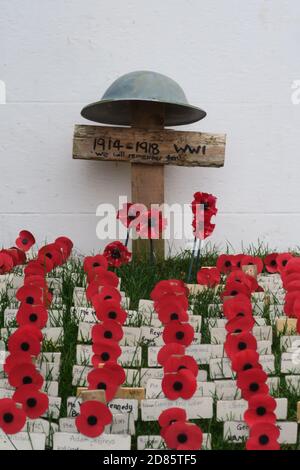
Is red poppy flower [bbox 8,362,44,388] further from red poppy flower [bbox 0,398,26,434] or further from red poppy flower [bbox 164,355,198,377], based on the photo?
red poppy flower [bbox 164,355,198,377]

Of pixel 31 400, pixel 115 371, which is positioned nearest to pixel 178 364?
pixel 115 371

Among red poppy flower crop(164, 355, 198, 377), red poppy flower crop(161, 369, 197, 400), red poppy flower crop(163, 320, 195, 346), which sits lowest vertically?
red poppy flower crop(161, 369, 197, 400)

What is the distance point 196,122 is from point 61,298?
1547 millimetres

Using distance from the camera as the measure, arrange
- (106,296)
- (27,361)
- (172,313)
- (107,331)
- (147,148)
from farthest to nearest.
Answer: (147,148)
(106,296)
(172,313)
(107,331)
(27,361)

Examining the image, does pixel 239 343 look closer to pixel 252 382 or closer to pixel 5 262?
pixel 252 382

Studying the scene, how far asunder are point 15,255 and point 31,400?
4.34 feet

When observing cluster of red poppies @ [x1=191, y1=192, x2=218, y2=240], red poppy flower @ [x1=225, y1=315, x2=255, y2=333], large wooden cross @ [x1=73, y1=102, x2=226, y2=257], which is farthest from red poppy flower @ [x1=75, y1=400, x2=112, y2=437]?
large wooden cross @ [x1=73, y1=102, x2=226, y2=257]

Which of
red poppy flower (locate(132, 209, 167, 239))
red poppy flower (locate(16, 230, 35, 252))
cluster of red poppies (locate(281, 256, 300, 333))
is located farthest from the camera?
red poppy flower (locate(16, 230, 35, 252))

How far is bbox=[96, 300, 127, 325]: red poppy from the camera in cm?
205

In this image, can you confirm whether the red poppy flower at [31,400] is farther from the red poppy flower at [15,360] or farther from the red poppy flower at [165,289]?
the red poppy flower at [165,289]

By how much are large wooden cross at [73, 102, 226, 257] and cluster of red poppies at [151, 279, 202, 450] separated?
3.66 feet

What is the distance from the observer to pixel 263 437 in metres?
1.58

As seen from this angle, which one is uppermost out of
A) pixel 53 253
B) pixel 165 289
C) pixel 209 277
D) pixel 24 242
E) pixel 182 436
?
pixel 24 242
